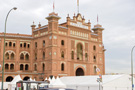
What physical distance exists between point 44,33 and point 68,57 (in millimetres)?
9210

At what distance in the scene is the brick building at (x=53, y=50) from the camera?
60125 millimetres

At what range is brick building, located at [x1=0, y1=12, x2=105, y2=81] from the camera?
2367 inches

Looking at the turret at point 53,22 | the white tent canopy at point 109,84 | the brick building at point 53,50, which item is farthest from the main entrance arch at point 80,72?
the white tent canopy at point 109,84

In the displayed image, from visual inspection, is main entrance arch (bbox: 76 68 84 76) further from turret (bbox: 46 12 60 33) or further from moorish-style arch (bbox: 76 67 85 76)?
turret (bbox: 46 12 60 33)

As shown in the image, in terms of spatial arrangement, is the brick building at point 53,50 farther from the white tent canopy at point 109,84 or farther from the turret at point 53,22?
the white tent canopy at point 109,84

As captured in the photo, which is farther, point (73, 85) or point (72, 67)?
point (72, 67)

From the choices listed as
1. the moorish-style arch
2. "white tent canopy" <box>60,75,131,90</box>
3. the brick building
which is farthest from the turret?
"white tent canopy" <box>60,75,131,90</box>

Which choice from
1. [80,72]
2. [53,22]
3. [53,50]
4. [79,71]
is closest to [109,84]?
[53,50]

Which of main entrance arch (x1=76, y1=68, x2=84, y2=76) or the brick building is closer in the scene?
the brick building

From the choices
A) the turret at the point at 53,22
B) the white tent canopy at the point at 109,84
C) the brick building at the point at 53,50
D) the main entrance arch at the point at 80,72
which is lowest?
the white tent canopy at the point at 109,84

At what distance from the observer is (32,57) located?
6631cm

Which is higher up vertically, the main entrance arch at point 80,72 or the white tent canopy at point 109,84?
the main entrance arch at point 80,72

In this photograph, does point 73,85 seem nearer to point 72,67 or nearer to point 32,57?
point 72,67

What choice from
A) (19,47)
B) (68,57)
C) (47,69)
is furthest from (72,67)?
(19,47)
